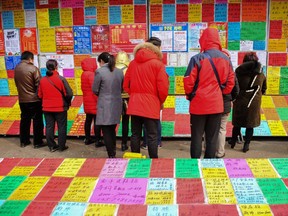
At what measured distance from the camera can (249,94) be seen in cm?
556

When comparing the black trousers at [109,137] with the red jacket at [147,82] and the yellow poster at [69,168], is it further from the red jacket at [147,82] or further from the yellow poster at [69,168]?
the yellow poster at [69,168]

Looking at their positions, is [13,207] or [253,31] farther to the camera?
[253,31]

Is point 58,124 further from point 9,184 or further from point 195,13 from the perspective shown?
point 195,13

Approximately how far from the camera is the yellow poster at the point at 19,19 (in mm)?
7285

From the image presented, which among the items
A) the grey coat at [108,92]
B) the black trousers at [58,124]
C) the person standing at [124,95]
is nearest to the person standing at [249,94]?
the person standing at [124,95]

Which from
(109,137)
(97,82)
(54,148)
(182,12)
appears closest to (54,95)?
(54,148)

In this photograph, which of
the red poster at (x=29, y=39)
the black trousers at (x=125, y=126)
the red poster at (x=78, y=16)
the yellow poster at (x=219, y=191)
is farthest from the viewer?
the red poster at (x=29, y=39)

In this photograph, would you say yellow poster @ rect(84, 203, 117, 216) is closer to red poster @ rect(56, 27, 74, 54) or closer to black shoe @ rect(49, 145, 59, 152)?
black shoe @ rect(49, 145, 59, 152)

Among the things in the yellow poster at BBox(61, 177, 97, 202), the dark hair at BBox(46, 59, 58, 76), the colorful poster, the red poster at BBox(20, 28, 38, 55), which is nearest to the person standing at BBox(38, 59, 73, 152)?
the dark hair at BBox(46, 59, 58, 76)

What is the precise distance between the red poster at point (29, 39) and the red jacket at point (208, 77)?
165 inches

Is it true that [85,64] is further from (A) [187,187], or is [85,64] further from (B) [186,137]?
(A) [187,187]

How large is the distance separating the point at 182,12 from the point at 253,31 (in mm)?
1354

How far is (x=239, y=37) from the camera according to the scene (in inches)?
271

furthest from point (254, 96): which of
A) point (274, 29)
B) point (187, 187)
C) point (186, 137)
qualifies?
point (187, 187)
